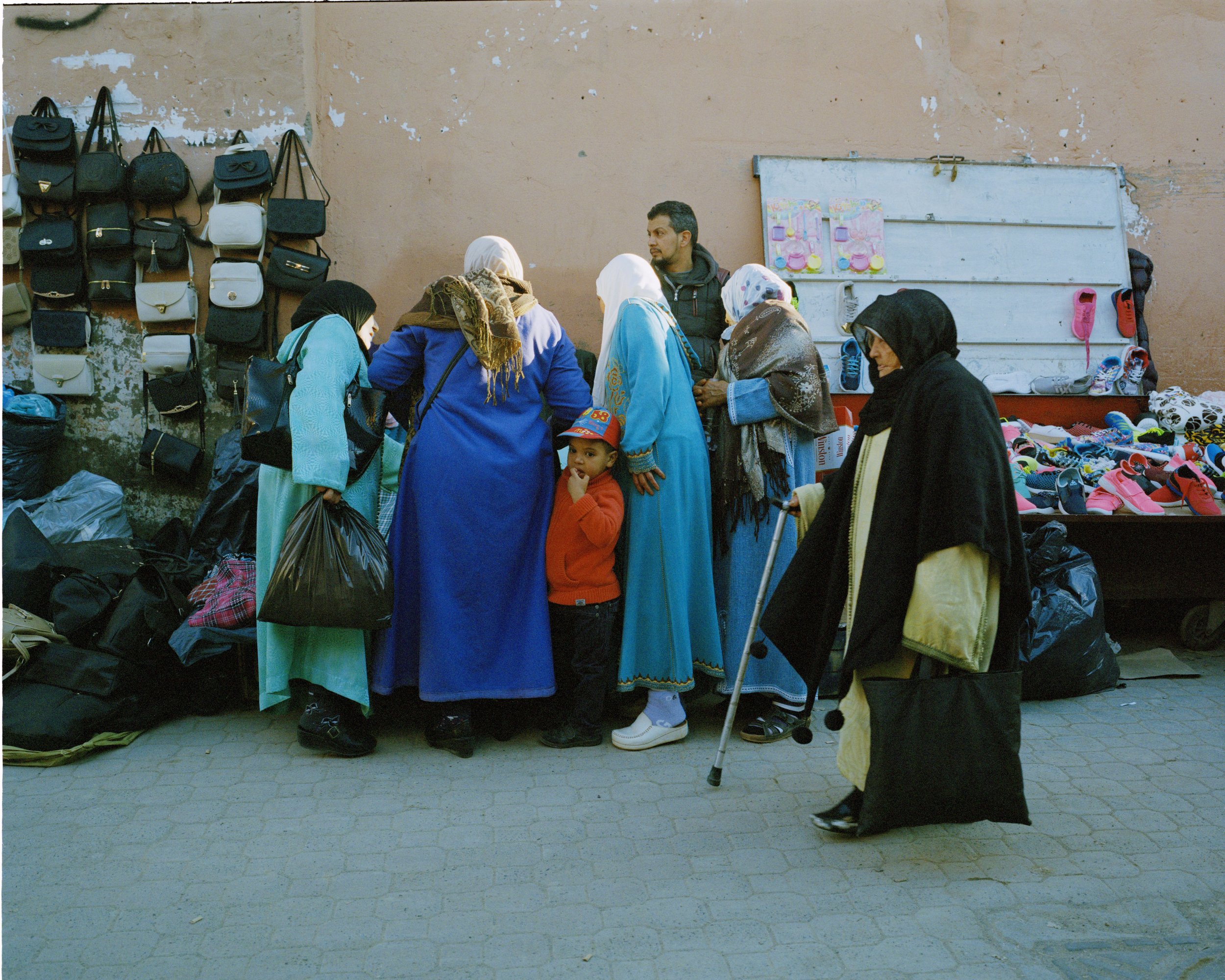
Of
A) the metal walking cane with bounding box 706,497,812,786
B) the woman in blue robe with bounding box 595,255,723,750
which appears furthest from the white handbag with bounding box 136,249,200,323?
the metal walking cane with bounding box 706,497,812,786

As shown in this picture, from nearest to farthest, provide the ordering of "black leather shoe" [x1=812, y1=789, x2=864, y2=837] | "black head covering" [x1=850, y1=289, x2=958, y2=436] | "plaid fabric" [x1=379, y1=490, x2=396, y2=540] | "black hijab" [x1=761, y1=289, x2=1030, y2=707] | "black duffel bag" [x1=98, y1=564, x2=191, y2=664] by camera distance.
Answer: "black hijab" [x1=761, y1=289, x2=1030, y2=707] → "black head covering" [x1=850, y1=289, x2=958, y2=436] → "black leather shoe" [x1=812, y1=789, x2=864, y2=837] → "black duffel bag" [x1=98, y1=564, x2=191, y2=664] → "plaid fabric" [x1=379, y1=490, x2=396, y2=540]

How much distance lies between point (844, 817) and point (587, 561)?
135 cm

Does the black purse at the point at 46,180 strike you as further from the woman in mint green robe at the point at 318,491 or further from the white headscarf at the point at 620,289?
the white headscarf at the point at 620,289

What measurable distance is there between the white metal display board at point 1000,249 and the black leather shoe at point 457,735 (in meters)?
3.05

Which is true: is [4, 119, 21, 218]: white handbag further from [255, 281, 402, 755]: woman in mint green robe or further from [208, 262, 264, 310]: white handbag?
[255, 281, 402, 755]: woman in mint green robe

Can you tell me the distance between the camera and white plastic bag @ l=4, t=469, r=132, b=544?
14.7 ft

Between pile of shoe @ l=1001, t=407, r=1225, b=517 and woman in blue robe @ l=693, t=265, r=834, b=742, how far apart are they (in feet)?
4.81

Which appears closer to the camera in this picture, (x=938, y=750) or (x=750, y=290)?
(x=938, y=750)

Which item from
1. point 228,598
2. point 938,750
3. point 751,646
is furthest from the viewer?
point 228,598

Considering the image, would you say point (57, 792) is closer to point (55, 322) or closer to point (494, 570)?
point (494, 570)

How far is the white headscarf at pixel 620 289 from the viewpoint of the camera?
12.6 ft

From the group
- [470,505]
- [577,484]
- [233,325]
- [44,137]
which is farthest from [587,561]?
[44,137]

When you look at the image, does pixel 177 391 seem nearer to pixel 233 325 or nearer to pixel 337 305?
pixel 233 325

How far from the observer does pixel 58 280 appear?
4816mm
